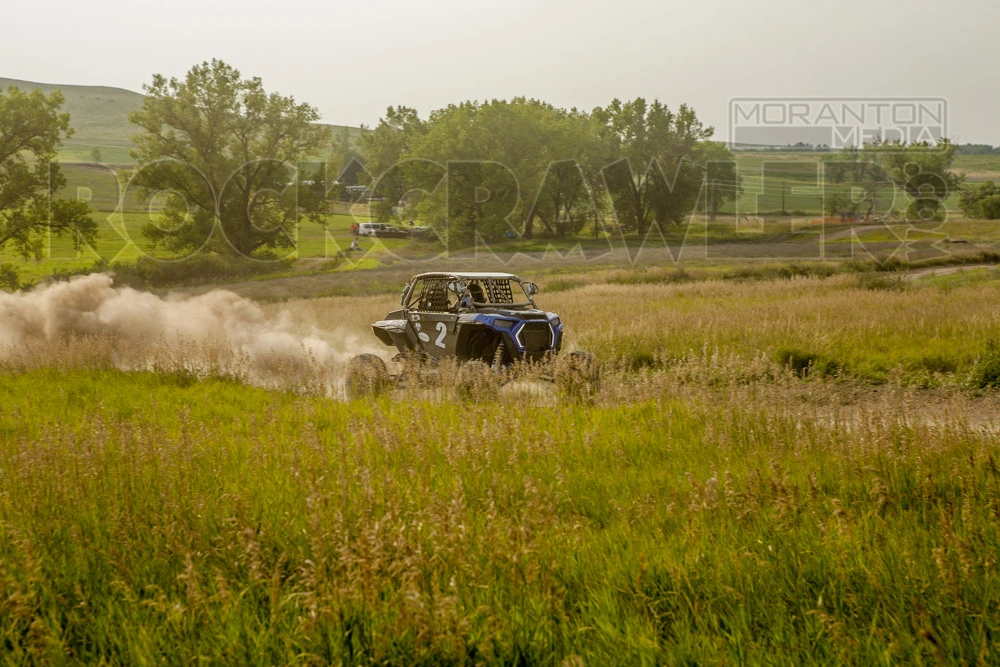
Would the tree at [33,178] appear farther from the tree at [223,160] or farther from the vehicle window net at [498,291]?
the vehicle window net at [498,291]

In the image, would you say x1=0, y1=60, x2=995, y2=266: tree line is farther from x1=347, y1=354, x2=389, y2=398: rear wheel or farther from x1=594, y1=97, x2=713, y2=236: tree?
x1=347, y1=354, x2=389, y2=398: rear wheel

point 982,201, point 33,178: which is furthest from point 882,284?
point 982,201

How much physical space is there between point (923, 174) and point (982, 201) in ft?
45.7

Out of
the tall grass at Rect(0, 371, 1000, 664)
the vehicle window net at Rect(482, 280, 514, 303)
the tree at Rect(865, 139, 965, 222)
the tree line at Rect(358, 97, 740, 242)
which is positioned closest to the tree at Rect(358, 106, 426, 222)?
the tree line at Rect(358, 97, 740, 242)

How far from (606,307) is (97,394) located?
1670cm

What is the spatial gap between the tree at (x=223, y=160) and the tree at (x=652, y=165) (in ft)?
143

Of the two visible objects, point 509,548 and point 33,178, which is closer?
point 509,548

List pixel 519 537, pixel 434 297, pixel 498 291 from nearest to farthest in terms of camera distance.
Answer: pixel 519 537 < pixel 434 297 < pixel 498 291

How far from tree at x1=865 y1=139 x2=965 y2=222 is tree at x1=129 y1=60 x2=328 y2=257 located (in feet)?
260

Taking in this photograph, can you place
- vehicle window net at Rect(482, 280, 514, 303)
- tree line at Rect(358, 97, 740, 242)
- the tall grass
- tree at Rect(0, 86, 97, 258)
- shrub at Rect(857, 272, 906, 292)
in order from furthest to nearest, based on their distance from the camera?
tree line at Rect(358, 97, 740, 242), tree at Rect(0, 86, 97, 258), shrub at Rect(857, 272, 906, 292), vehicle window net at Rect(482, 280, 514, 303), the tall grass

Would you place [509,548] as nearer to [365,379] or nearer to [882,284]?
[365,379]

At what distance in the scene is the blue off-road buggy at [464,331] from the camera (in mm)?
12625

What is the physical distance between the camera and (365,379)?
492 inches

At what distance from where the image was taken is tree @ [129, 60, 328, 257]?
6075 cm
